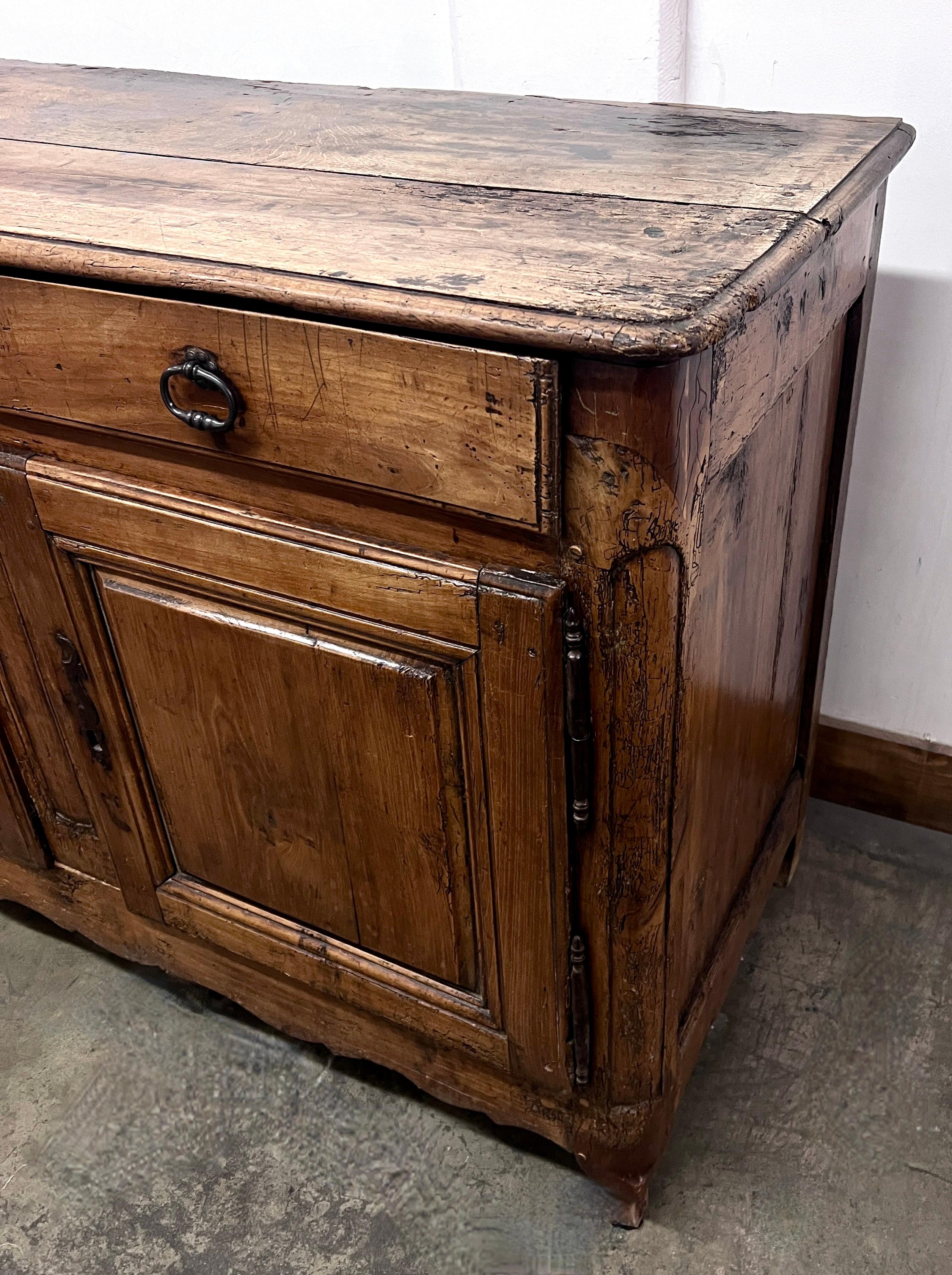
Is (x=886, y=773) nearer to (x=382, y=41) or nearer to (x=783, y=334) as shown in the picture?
(x=783, y=334)

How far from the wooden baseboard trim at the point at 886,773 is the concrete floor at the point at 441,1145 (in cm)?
18

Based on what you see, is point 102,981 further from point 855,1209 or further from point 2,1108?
point 855,1209

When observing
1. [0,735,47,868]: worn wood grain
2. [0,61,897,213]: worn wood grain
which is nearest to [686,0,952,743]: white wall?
[0,61,897,213]: worn wood grain

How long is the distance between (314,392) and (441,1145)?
0.88 metres

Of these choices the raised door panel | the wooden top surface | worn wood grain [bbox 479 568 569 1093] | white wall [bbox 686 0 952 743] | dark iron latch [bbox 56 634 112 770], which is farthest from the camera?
white wall [bbox 686 0 952 743]

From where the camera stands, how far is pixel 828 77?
4.06ft

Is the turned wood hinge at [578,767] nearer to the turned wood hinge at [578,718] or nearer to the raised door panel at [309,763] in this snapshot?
the turned wood hinge at [578,718]

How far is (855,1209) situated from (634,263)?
0.99 metres

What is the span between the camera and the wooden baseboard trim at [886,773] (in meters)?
1.59

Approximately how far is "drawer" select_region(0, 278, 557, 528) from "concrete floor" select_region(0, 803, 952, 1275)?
0.81m

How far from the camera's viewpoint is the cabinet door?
882 mm

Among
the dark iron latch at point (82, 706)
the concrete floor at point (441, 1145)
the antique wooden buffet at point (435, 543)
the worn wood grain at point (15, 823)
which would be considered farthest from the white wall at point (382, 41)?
the concrete floor at point (441, 1145)

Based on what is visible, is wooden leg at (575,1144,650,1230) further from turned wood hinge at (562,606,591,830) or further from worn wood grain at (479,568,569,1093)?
turned wood hinge at (562,606,591,830)

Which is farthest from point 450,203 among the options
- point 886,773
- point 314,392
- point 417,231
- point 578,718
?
point 886,773
